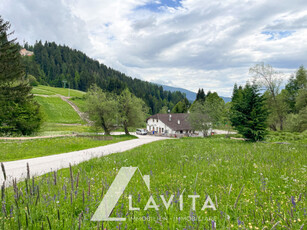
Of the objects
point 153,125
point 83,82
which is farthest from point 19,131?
point 83,82

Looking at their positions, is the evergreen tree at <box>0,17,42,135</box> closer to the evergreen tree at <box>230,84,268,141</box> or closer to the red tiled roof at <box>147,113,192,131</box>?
the evergreen tree at <box>230,84,268,141</box>

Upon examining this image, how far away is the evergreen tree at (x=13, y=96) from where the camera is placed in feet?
95.5

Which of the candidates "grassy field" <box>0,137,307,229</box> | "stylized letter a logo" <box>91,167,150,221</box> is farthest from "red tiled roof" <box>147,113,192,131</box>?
"grassy field" <box>0,137,307,229</box>

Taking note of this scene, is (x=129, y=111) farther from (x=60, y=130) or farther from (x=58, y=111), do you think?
(x=58, y=111)

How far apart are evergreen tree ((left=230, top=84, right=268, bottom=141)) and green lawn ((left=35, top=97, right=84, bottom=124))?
Answer: 6609cm

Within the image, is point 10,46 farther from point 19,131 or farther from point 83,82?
point 83,82

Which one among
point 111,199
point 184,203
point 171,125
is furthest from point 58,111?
point 184,203

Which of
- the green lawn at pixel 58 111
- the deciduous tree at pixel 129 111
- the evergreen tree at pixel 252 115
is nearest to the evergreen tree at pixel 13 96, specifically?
the deciduous tree at pixel 129 111

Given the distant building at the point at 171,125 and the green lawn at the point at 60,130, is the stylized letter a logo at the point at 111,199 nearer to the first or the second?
the green lawn at the point at 60,130

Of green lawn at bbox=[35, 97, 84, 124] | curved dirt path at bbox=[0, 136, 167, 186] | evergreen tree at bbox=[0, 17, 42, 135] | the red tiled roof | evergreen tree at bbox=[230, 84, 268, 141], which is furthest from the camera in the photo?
green lawn at bbox=[35, 97, 84, 124]

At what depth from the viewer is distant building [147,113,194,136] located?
2697 inches

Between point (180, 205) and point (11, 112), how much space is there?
1517 inches

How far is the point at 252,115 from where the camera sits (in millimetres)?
18719

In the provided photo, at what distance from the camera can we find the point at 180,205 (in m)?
2.92
